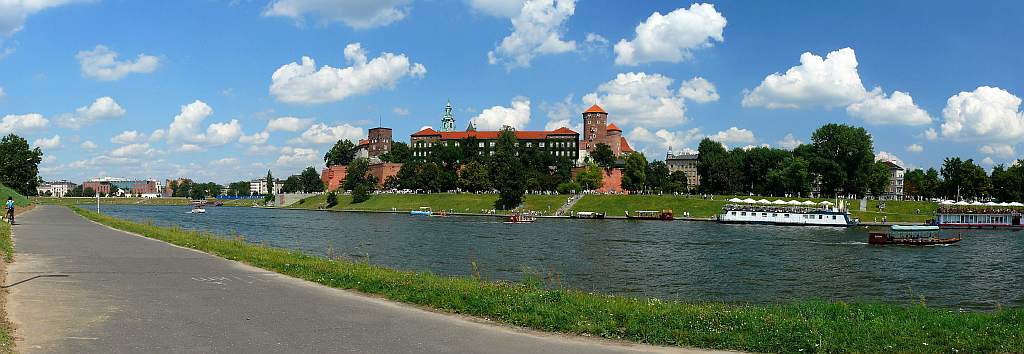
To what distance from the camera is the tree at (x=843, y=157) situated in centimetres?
11412

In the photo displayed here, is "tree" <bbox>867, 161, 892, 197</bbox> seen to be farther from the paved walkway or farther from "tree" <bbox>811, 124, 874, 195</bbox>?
the paved walkway

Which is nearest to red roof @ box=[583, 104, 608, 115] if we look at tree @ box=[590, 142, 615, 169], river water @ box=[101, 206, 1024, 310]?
tree @ box=[590, 142, 615, 169]

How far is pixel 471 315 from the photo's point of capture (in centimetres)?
1508

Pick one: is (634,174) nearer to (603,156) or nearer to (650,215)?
(603,156)

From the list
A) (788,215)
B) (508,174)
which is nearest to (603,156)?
(508,174)

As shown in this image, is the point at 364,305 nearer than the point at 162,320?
No

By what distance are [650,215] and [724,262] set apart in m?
62.3

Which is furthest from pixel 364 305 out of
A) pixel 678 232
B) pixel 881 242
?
pixel 678 232

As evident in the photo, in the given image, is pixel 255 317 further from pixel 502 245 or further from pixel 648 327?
pixel 502 245

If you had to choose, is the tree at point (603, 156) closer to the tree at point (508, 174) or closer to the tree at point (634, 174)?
the tree at point (634, 174)

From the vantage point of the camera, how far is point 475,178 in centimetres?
14538

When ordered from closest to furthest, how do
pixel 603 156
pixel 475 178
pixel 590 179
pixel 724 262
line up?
pixel 724 262, pixel 475 178, pixel 590 179, pixel 603 156

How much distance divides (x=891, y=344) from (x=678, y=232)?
63494mm

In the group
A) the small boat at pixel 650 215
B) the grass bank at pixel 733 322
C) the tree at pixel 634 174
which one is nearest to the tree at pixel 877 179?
the small boat at pixel 650 215
